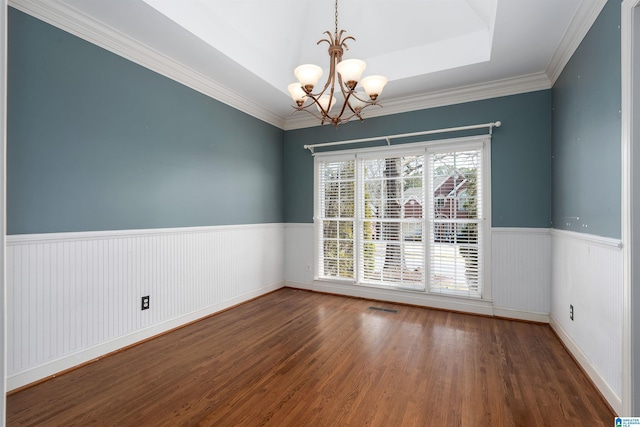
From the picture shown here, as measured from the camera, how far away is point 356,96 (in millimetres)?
2584

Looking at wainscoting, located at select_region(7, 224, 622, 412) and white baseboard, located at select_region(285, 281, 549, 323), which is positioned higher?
wainscoting, located at select_region(7, 224, 622, 412)

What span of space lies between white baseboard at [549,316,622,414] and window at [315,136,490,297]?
93 cm

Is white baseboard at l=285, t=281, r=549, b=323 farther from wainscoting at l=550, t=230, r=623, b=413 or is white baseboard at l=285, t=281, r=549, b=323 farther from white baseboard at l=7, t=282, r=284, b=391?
white baseboard at l=7, t=282, r=284, b=391

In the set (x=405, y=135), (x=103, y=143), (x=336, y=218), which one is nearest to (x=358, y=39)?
(x=405, y=135)

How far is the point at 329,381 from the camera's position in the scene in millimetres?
2246

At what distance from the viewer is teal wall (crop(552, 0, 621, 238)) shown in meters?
1.96

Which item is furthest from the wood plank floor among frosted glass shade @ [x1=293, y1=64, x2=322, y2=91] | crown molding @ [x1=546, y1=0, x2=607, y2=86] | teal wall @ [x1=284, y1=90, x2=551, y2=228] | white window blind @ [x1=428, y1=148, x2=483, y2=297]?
crown molding @ [x1=546, y1=0, x2=607, y2=86]

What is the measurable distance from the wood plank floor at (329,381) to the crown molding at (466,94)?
277 cm

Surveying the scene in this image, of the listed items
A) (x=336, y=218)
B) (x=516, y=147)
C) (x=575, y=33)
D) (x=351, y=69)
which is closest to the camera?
(x=351, y=69)

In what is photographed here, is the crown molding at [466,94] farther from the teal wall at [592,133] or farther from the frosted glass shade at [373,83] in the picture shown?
the frosted glass shade at [373,83]

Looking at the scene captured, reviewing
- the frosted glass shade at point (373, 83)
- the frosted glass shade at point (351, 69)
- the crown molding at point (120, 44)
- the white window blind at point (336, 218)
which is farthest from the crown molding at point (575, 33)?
the crown molding at point (120, 44)

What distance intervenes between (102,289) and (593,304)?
4.01 meters

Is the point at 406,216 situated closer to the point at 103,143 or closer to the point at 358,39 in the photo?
the point at 358,39

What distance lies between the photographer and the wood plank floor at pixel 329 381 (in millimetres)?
1855
